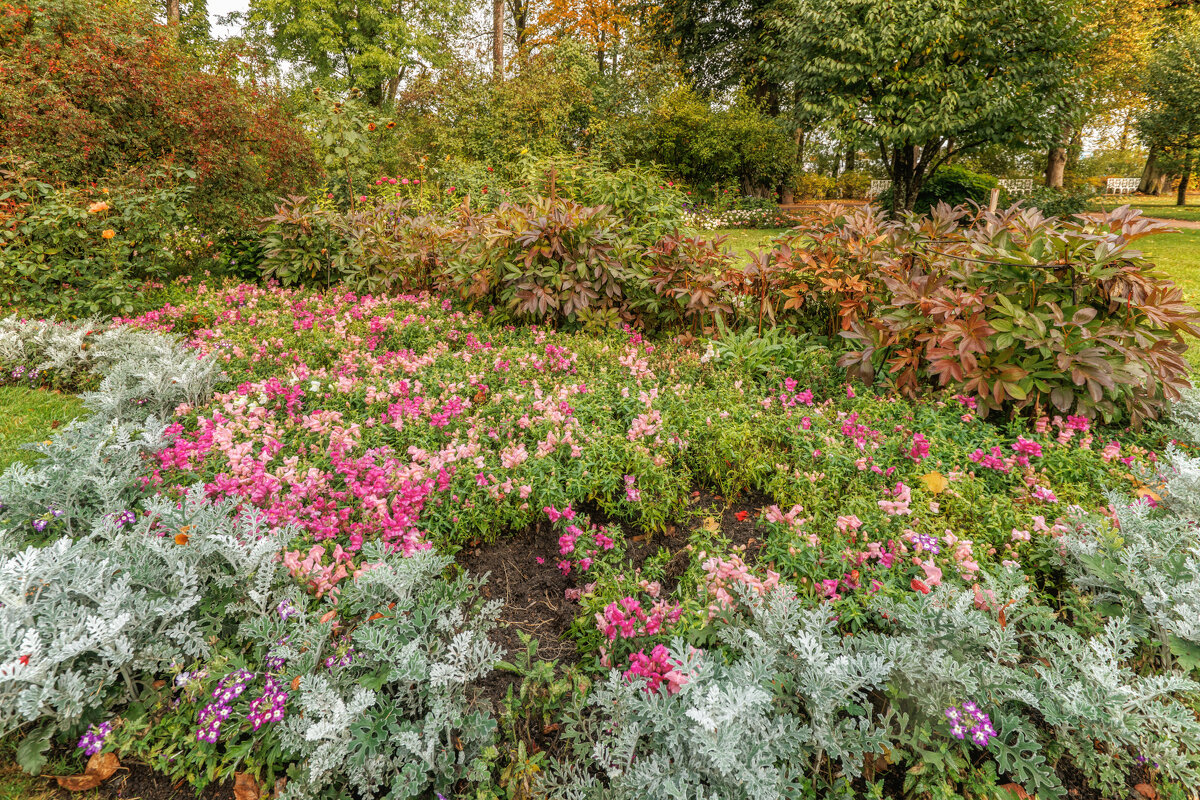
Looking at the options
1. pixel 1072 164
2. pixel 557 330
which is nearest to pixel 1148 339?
pixel 557 330

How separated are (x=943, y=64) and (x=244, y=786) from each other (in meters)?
13.6

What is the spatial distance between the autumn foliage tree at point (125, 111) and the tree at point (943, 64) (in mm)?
9660

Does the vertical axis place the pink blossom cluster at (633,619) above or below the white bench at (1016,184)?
below

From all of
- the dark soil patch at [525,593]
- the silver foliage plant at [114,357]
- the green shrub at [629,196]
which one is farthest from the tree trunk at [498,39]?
the dark soil patch at [525,593]

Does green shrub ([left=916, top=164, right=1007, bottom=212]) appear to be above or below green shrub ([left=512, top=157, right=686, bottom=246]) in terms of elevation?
above

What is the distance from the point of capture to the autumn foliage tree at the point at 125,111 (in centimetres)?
521

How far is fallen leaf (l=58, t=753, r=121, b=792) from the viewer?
154 centimetres

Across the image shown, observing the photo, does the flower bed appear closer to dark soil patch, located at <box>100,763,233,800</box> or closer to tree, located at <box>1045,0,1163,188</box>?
dark soil patch, located at <box>100,763,233,800</box>

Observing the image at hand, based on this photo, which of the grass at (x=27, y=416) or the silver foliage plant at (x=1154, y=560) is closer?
the silver foliage plant at (x=1154, y=560)

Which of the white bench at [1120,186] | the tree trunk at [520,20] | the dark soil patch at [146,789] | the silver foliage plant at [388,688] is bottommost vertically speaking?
the dark soil patch at [146,789]

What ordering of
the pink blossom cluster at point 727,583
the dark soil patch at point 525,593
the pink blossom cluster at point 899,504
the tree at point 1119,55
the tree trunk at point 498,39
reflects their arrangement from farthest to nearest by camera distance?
the tree trunk at point 498,39, the tree at point 1119,55, the pink blossom cluster at point 899,504, the dark soil patch at point 525,593, the pink blossom cluster at point 727,583

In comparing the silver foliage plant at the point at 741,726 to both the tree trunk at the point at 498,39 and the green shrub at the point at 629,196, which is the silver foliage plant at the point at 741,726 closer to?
the green shrub at the point at 629,196

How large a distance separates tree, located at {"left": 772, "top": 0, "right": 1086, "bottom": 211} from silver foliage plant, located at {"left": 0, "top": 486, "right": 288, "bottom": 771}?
39.7 ft

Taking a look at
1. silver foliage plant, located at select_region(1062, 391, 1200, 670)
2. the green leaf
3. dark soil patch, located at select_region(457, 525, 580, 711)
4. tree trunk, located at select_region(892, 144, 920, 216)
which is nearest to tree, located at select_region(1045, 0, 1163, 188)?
tree trunk, located at select_region(892, 144, 920, 216)
